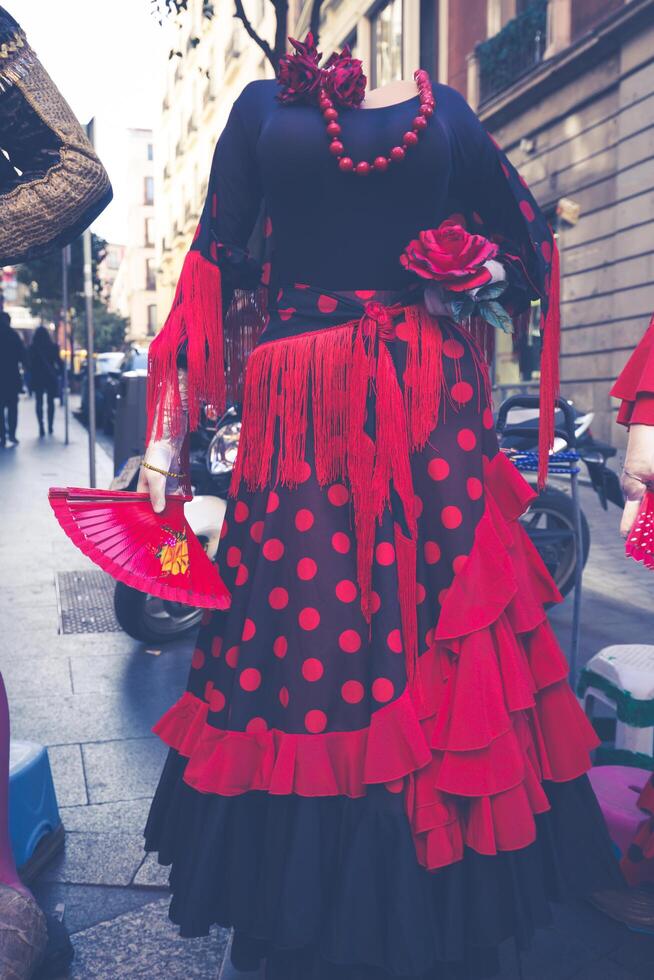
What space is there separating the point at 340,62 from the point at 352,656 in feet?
3.80

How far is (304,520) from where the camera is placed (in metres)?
1.73

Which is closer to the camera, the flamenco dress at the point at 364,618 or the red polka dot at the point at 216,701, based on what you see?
the flamenco dress at the point at 364,618

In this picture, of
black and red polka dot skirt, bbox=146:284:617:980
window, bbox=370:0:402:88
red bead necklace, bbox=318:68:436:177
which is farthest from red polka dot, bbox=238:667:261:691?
window, bbox=370:0:402:88

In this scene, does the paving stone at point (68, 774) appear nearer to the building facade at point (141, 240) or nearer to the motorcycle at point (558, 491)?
the motorcycle at point (558, 491)

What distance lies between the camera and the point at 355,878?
5.12 ft

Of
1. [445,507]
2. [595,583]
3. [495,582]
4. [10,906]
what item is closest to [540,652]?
[495,582]

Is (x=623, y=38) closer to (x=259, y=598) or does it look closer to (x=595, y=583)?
(x=595, y=583)

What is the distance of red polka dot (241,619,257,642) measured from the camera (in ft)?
5.71

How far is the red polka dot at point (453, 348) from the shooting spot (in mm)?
1790

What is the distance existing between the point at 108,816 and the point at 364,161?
1.89m

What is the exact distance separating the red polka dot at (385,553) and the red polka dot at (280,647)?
9.4 inches

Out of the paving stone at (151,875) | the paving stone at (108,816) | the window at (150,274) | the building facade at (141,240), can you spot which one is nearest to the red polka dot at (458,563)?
the paving stone at (151,875)

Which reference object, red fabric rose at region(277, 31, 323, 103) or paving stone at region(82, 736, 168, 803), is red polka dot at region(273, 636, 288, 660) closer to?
red fabric rose at region(277, 31, 323, 103)

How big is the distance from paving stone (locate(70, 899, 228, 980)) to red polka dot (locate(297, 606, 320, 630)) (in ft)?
2.68
